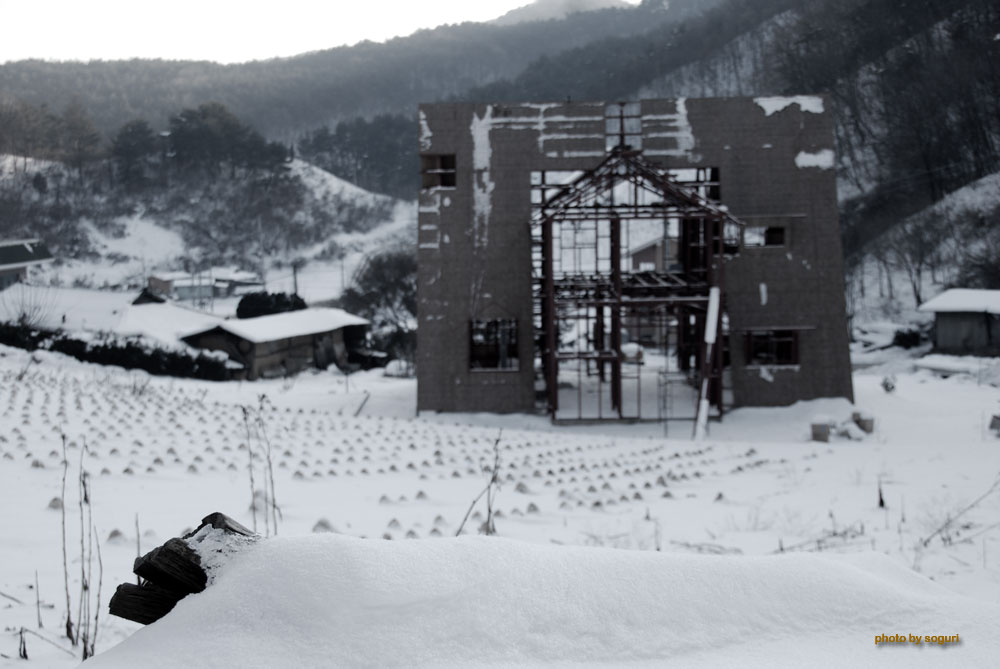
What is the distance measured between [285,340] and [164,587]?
34514mm

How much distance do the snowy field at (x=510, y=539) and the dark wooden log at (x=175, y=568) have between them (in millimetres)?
124

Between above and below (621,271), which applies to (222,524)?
below

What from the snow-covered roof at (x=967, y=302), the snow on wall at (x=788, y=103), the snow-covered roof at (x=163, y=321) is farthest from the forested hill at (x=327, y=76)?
the snow on wall at (x=788, y=103)

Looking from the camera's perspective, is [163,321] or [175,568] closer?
[175,568]

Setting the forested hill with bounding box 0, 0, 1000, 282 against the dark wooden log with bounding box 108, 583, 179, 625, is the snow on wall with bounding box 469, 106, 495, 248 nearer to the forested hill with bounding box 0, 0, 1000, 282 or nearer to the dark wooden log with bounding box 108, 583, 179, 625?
the dark wooden log with bounding box 108, 583, 179, 625

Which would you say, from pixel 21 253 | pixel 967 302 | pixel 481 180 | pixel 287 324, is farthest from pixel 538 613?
pixel 21 253

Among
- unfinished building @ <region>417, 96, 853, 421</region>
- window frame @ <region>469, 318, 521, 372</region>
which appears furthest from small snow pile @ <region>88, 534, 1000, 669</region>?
window frame @ <region>469, 318, 521, 372</region>

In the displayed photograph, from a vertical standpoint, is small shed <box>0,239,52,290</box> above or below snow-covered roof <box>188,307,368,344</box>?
above

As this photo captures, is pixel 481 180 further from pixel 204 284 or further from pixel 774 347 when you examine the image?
pixel 204 284

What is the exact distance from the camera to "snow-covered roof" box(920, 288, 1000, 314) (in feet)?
104


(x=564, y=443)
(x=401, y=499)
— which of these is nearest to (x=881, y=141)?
(x=564, y=443)

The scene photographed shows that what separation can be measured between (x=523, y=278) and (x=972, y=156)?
36.9 m

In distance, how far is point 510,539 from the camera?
3764 mm

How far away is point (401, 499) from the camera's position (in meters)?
8.60
